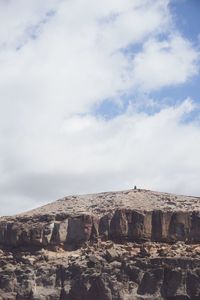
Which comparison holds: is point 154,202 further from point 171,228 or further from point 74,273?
point 74,273

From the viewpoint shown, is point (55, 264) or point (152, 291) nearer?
point (152, 291)

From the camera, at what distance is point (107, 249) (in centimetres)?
8412

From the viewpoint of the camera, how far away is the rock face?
254 feet

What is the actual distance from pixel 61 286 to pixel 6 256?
10500mm

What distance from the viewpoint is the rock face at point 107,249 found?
254 ft

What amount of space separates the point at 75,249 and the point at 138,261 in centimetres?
1040

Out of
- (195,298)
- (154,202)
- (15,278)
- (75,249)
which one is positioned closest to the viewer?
(195,298)

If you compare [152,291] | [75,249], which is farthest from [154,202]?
[152,291]

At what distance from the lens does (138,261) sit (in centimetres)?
7956

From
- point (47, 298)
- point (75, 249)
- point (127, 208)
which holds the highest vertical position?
point (127, 208)

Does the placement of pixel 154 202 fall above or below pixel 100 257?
above

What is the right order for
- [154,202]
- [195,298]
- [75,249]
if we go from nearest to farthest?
[195,298] < [75,249] < [154,202]

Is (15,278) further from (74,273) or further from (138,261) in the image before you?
(138,261)

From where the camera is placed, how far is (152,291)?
7688cm
